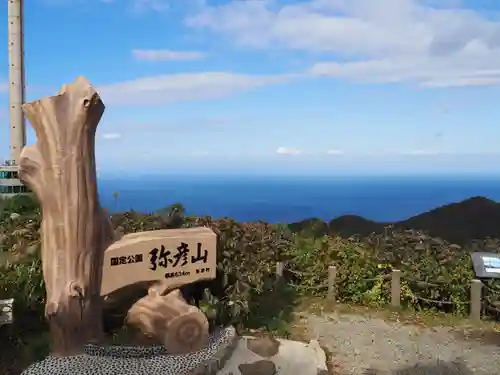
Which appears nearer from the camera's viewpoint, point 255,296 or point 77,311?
point 77,311

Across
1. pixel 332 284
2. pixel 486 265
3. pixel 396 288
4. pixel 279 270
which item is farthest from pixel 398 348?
pixel 279 270

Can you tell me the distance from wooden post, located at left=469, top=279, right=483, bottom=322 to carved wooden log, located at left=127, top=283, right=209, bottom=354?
13.0ft

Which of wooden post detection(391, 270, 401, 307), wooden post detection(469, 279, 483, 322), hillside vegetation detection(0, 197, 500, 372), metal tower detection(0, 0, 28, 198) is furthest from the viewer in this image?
metal tower detection(0, 0, 28, 198)

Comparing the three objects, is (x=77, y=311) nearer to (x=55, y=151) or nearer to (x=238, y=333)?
(x=55, y=151)

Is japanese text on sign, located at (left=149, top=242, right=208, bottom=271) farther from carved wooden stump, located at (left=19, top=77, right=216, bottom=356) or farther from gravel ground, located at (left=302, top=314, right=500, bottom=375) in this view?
gravel ground, located at (left=302, top=314, right=500, bottom=375)

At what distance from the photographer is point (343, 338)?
20.1 feet

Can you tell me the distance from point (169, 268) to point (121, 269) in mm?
481

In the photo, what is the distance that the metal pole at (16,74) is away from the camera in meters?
11.9

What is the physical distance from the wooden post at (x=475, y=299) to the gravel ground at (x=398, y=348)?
1.99 ft

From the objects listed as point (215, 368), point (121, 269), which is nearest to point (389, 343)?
point (215, 368)

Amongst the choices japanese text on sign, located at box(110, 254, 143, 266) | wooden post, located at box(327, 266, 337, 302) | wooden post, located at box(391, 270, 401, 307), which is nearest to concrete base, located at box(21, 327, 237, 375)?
japanese text on sign, located at box(110, 254, 143, 266)

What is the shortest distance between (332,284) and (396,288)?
0.94 metres

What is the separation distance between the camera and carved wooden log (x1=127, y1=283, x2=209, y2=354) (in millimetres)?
4887

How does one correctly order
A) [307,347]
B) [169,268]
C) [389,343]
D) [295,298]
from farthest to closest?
[295,298] < [389,343] < [307,347] < [169,268]
